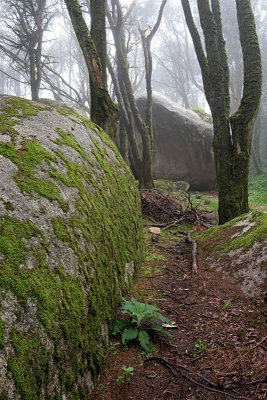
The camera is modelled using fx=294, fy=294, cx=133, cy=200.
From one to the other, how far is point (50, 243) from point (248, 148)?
4.36 meters

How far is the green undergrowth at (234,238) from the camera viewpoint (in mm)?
3532

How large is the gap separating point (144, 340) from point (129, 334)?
0.41 ft

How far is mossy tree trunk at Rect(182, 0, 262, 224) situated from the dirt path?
2.21 metres

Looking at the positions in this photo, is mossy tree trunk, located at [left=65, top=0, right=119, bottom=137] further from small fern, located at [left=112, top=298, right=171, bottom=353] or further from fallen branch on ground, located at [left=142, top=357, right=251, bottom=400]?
fallen branch on ground, located at [left=142, top=357, right=251, bottom=400]

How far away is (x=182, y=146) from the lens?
13.9 metres

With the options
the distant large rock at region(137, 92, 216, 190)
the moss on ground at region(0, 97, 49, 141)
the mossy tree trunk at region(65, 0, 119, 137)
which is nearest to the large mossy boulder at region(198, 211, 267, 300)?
the moss on ground at region(0, 97, 49, 141)

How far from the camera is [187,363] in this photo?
7.04ft

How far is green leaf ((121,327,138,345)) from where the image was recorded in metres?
2.27

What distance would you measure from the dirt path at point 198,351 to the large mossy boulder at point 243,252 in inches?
5.4

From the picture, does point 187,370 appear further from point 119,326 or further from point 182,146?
point 182,146

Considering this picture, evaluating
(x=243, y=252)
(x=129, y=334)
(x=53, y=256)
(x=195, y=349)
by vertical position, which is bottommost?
(x=195, y=349)

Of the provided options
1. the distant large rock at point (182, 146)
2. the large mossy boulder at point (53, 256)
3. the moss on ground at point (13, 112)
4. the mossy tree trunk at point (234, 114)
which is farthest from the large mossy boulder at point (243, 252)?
the distant large rock at point (182, 146)

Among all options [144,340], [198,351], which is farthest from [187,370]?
[144,340]

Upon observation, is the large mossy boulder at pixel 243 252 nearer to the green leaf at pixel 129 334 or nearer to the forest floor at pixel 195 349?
the forest floor at pixel 195 349
